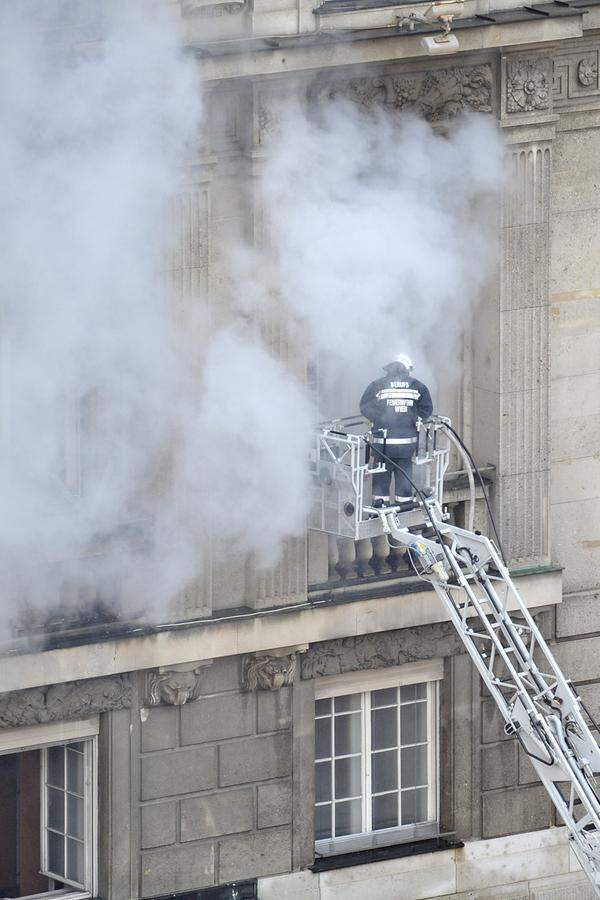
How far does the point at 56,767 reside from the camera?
24.1m

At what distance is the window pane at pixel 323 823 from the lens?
2530 centimetres

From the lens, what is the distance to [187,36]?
73.5 feet

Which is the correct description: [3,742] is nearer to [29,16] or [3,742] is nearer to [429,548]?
[429,548]

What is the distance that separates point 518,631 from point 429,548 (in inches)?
43.9

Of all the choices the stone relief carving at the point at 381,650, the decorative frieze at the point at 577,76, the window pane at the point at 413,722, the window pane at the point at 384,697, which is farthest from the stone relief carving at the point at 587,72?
the window pane at the point at 413,722

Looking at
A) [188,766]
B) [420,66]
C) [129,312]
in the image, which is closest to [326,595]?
[188,766]

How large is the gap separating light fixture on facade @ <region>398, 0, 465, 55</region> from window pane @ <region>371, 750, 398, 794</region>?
711 centimetres

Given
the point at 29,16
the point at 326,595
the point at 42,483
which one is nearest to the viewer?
the point at 29,16

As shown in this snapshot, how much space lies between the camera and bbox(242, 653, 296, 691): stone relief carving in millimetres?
24156

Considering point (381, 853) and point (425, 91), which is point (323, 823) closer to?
point (381, 853)

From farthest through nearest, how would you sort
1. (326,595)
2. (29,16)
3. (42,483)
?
(326,595)
(42,483)
(29,16)

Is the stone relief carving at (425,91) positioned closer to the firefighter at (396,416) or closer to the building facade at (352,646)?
the building facade at (352,646)

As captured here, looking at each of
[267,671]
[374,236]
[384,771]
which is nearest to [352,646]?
[267,671]

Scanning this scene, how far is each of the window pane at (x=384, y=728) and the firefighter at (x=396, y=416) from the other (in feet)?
10.2
